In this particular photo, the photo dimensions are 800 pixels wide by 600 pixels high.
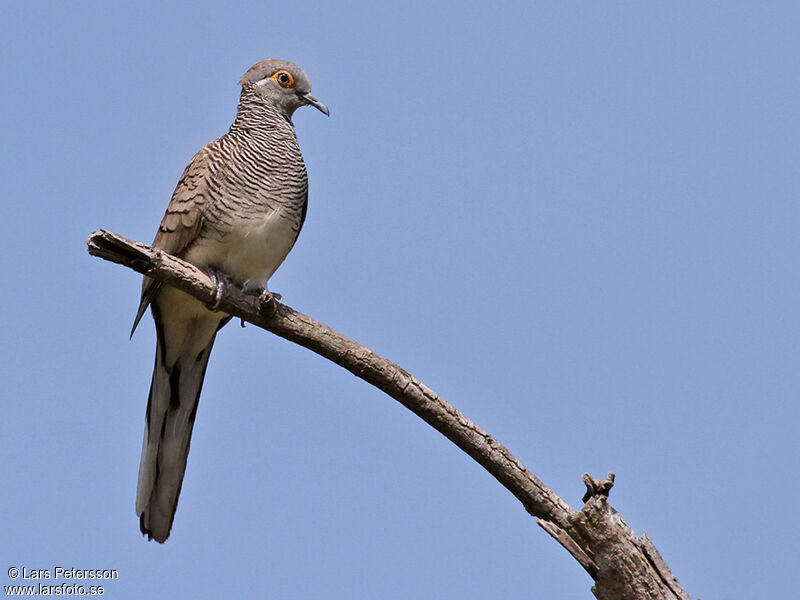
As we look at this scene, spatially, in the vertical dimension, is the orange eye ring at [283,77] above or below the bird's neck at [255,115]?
above

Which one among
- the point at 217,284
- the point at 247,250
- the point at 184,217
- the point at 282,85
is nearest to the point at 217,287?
the point at 217,284

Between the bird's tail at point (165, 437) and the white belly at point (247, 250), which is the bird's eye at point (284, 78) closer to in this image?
the white belly at point (247, 250)

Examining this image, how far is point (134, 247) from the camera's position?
4.71 metres

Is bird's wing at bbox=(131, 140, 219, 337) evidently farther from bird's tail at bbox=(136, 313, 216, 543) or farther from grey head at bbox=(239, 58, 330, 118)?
grey head at bbox=(239, 58, 330, 118)

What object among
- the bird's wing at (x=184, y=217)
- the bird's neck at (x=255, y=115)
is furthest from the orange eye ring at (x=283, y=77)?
the bird's wing at (x=184, y=217)

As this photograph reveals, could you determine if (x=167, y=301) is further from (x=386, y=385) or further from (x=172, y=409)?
(x=386, y=385)

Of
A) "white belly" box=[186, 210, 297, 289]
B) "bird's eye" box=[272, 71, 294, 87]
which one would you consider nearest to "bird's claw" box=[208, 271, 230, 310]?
"white belly" box=[186, 210, 297, 289]

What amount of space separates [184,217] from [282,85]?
4.47 feet

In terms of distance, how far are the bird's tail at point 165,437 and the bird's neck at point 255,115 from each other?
1337 millimetres

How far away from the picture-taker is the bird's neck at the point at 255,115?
6.57 m

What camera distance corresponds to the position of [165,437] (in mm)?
6254

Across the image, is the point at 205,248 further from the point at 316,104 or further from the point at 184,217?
the point at 316,104

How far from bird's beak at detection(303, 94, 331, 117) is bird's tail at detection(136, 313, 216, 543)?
167cm

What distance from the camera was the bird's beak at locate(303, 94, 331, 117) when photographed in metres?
6.92
